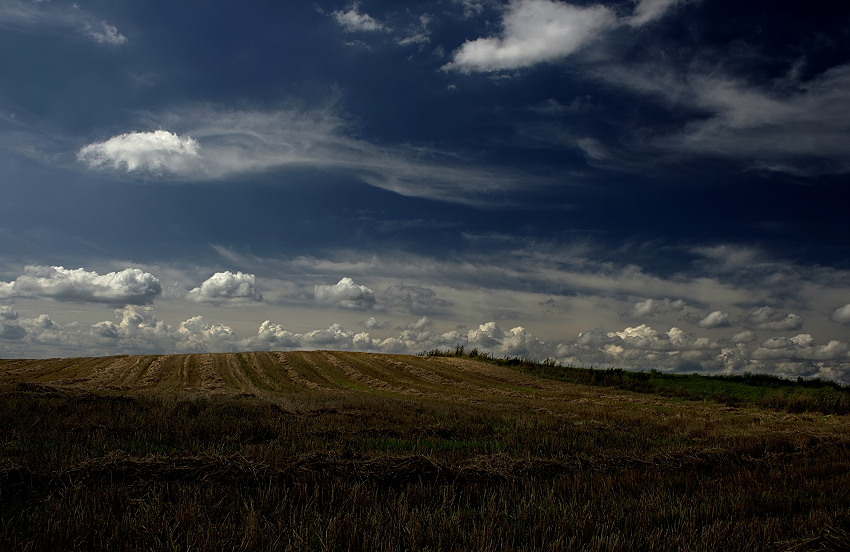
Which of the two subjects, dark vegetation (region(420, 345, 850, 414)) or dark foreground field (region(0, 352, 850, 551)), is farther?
dark vegetation (region(420, 345, 850, 414))

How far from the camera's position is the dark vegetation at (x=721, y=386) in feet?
85.9

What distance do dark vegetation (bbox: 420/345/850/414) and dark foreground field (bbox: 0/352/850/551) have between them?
46.9 ft

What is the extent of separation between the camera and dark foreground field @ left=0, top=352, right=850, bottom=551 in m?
4.76

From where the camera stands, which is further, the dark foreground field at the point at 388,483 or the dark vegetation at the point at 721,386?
the dark vegetation at the point at 721,386

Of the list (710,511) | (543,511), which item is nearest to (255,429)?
(543,511)

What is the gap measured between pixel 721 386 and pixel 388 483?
3664 cm

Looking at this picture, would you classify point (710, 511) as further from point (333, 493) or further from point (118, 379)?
point (118, 379)

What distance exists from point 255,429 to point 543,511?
6803 mm

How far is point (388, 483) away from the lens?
695 cm

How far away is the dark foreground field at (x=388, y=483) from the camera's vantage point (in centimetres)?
476

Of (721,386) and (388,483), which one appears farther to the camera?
(721,386)

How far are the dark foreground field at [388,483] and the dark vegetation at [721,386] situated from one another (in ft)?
46.9

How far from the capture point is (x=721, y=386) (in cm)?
3644

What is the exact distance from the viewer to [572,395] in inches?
1166
